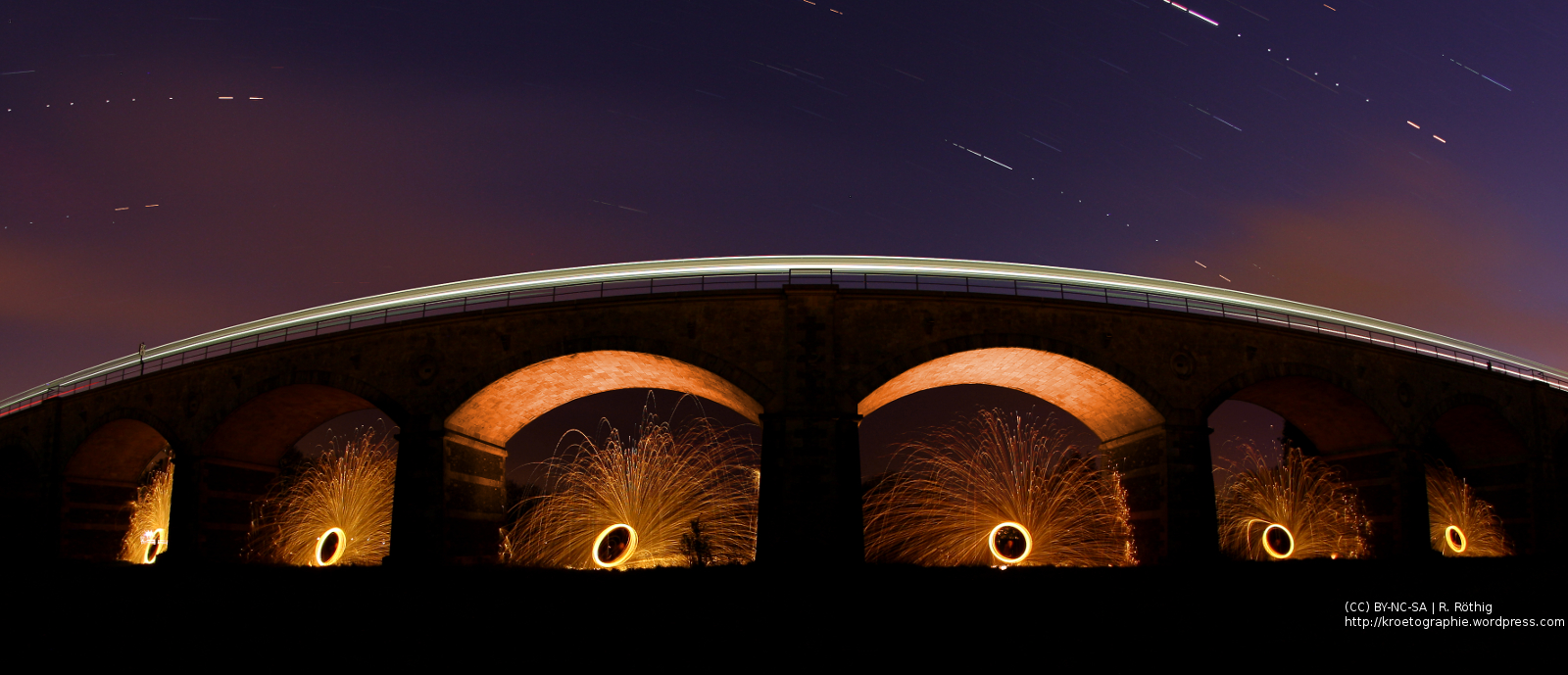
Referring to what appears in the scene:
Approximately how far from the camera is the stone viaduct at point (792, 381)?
19125mm

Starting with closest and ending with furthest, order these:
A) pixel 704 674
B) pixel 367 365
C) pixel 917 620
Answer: pixel 704 674
pixel 917 620
pixel 367 365

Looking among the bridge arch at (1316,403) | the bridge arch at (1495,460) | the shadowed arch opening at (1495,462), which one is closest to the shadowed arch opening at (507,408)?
the bridge arch at (1316,403)

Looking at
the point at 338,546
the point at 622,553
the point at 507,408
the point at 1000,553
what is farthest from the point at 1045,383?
the point at 338,546

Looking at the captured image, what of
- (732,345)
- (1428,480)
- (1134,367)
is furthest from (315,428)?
(1428,480)

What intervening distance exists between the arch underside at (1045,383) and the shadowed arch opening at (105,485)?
2254 centimetres

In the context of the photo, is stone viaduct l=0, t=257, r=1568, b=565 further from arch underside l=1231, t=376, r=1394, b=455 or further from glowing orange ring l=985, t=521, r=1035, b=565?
glowing orange ring l=985, t=521, r=1035, b=565

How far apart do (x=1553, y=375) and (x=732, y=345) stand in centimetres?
2887

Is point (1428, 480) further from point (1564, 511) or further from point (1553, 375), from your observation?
point (1553, 375)

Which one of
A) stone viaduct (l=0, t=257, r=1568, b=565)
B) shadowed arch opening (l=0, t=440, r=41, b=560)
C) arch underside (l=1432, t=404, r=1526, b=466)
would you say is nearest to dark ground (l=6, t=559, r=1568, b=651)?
stone viaduct (l=0, t=257, r=1568, b=565)

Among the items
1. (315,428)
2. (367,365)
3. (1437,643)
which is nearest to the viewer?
(1437,643)

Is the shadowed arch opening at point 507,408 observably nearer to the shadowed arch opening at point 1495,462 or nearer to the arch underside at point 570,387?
the arch underside at point 570,387

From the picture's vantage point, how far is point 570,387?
22094mm

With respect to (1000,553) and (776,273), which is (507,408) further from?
(1000,553)

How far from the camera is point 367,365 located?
813 inches
